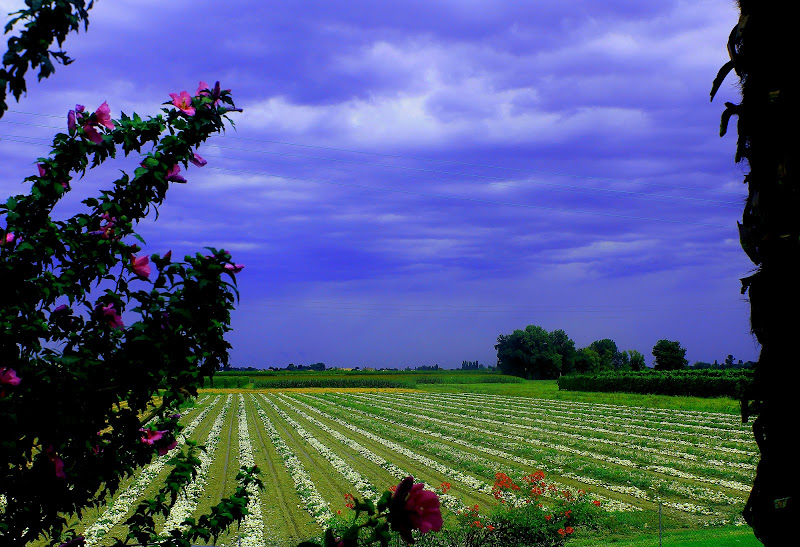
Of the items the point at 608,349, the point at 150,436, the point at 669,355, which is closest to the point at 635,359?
the point at 669,355

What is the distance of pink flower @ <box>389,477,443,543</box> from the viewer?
189 centimetres

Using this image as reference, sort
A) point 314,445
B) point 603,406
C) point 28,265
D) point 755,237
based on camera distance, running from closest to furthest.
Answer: point 755,237
point 28,265
point 314,445
point 603,406

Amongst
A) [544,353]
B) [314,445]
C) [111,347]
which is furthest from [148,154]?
[544,353]

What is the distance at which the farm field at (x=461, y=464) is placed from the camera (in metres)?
13.0

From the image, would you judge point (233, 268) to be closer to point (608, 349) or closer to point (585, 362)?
point (585, 362)

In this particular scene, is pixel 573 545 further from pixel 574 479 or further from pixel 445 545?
pixel 574 479

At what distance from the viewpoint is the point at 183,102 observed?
3.48m

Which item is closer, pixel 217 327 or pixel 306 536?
pixel 217 327

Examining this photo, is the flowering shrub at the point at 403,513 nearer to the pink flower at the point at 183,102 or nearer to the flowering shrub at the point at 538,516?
the pink flower at the point at 183,102

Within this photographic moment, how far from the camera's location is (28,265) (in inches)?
120

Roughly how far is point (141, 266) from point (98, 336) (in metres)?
0.43

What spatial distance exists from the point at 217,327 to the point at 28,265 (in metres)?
1.11

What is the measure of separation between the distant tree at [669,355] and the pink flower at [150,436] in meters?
102

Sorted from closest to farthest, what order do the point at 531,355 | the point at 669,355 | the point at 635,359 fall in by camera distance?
the point at 669,355 < the point at 635,359 < the point at 531,355
